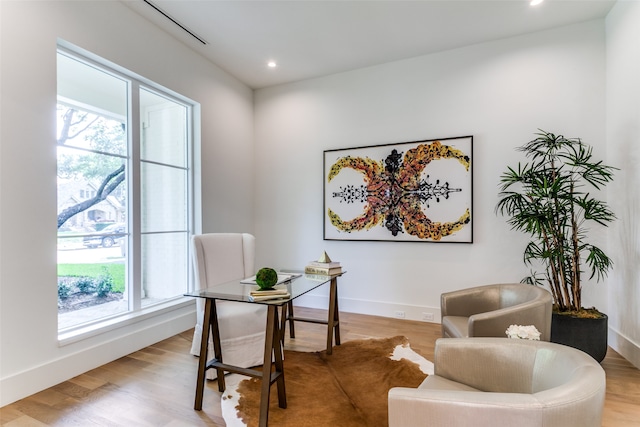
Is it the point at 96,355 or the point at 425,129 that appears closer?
the point at 96,355

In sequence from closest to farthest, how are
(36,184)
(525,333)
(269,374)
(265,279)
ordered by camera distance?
(525,333)
(269,374)
(265,279)
(36,184)

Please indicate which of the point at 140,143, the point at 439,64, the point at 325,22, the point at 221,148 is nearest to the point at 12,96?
the point at 140,143

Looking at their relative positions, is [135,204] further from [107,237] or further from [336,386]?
[336,386]

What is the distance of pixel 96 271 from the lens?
9.44ft

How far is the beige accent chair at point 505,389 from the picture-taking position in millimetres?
1032

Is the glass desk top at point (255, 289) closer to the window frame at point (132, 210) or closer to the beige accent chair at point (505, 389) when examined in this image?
the beige accent chair at point (505, 389)

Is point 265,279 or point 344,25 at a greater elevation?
point 344,25

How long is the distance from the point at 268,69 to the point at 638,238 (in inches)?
165

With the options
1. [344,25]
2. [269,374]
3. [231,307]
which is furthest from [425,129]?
[269,374]

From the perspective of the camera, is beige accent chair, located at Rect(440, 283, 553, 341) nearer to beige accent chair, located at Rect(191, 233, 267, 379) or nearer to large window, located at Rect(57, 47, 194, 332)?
beige accent chair, located at Rect(191, 233, 267, 379)

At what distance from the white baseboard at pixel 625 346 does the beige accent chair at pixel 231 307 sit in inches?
120

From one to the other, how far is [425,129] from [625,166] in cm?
185

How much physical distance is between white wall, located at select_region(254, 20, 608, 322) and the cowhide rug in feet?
3.70

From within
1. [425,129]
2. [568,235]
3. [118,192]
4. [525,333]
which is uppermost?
[425,129]
